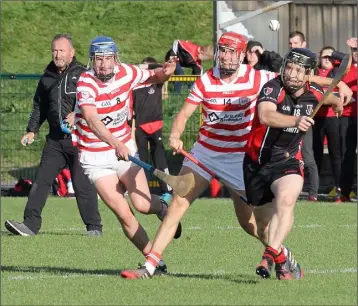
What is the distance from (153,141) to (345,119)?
2847 mm

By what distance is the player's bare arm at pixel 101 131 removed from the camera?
31.3 feet

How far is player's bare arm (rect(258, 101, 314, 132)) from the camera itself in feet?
30.2

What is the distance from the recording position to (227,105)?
31.8 ft

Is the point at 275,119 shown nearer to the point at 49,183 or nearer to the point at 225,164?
the point at 225,164

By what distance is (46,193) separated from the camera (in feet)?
44.6

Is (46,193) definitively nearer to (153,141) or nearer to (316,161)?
(153,141)

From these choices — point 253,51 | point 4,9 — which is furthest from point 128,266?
point 4,9

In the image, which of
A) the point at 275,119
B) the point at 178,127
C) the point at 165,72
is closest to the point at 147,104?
the point at 165,72

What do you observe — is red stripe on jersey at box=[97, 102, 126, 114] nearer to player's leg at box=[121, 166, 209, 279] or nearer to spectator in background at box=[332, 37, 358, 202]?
player's leg at box=[121, 166, 209, 279]

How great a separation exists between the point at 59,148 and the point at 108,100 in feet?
11.8

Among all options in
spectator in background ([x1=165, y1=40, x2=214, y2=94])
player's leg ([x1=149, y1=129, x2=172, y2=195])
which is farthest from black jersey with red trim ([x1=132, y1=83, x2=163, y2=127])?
spectator in background ([x1=165, y1=40, x2=214, y2=94])

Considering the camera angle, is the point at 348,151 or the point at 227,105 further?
the point at 348,151

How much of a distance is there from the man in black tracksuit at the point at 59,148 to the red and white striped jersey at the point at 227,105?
3.65 meters

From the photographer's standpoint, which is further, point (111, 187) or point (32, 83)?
point (32, 83)
